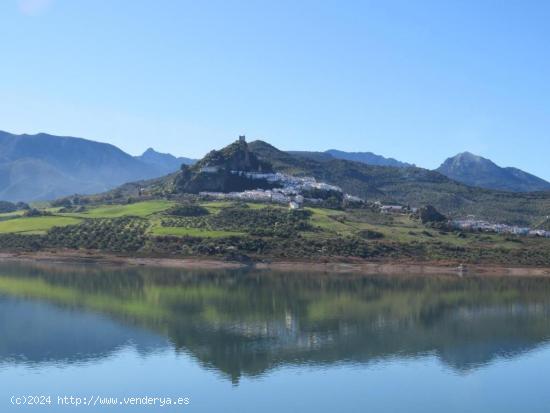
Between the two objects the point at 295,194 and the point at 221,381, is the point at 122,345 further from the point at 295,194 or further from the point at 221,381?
the point at 295,194

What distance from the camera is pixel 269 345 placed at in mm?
47094

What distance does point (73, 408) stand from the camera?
33281mm

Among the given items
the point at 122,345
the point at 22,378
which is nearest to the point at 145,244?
the point at 122,345

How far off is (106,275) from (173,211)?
35614mm

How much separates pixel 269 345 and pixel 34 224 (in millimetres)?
76926

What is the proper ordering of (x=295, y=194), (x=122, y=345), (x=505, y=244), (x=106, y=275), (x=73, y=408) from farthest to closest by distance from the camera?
(x=295, y=194), (x=505, y=244), (x=106, y=275), (x=122, y=345), (x=73, y=408)

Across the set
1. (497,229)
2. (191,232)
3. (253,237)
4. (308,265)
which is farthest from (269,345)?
(497,229)

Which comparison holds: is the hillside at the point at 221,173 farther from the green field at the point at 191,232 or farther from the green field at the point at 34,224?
the green field at the point at 191,232

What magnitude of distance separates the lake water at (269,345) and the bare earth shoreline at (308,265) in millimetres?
11061

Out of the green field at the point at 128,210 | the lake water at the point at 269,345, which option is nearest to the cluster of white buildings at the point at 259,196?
the green field at the point at 128,210

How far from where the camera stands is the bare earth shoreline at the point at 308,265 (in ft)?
297

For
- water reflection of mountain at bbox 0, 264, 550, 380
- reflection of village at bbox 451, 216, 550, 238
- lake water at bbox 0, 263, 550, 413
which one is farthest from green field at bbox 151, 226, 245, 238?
reflection of village at bbox 451, 216, 550, 238

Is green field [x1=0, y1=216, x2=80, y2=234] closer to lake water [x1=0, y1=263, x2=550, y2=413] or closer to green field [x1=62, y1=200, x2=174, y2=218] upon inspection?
green field [x1=62, y1=200, x2=174, y2=218]

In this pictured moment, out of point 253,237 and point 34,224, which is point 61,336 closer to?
point 253,237
